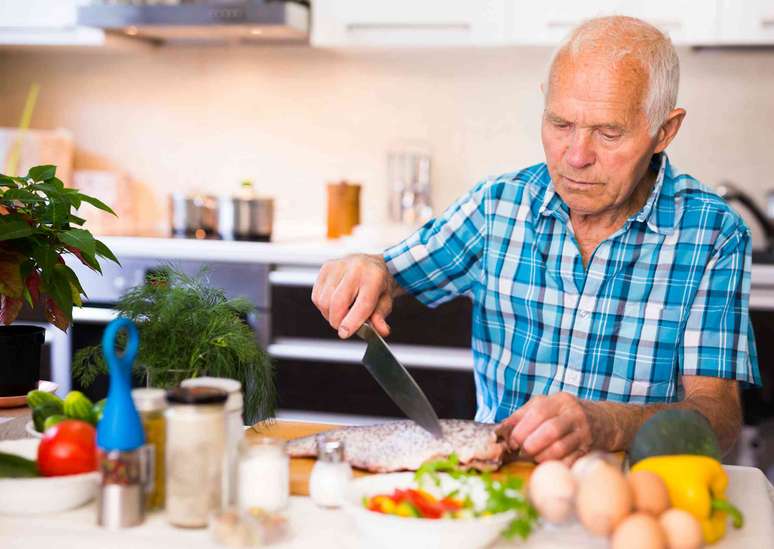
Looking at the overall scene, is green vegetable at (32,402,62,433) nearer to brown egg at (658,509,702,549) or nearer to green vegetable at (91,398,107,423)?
green vegetable at (91,398,107,423)

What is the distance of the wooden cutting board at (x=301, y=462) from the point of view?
3.91 feet

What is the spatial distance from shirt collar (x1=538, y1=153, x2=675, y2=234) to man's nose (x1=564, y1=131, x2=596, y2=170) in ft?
0.54

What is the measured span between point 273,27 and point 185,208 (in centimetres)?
72

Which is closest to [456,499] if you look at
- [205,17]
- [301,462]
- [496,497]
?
[496,497]

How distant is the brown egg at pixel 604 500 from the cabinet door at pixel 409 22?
233 centimetres

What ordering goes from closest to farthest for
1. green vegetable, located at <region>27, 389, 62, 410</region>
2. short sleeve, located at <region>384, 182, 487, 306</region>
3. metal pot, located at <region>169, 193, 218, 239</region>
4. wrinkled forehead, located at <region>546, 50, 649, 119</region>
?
1. green vegetable, located at <region>27, 389, 62, 410</region>
2. wrinkled forehead, located at <region>546, 50, 649, 119</region>
3. short sleeve, located at <region>384, 182, 487, 306</region>
4. metal pot, located at <region>169, 193, 218, 239</region>

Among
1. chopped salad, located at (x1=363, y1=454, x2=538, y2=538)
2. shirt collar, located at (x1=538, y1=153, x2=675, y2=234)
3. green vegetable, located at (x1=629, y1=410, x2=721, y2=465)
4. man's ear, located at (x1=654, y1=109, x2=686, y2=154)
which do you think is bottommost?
chopped salad, located at (x1=363, y1=454, x2=538, y2=538)

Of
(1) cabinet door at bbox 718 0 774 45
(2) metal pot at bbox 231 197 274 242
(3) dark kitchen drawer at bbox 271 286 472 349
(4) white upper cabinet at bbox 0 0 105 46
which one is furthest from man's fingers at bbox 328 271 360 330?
(4) white upper cabinet at bbox 0 0 105 46

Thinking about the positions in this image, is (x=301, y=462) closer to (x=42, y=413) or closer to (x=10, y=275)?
(x=42, y=413)

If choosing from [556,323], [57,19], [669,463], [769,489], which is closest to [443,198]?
[57,19]

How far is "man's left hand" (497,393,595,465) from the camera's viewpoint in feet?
4.07

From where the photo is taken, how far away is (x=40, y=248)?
4.55 ft

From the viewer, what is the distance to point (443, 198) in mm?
3490

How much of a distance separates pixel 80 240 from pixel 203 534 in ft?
1.75
